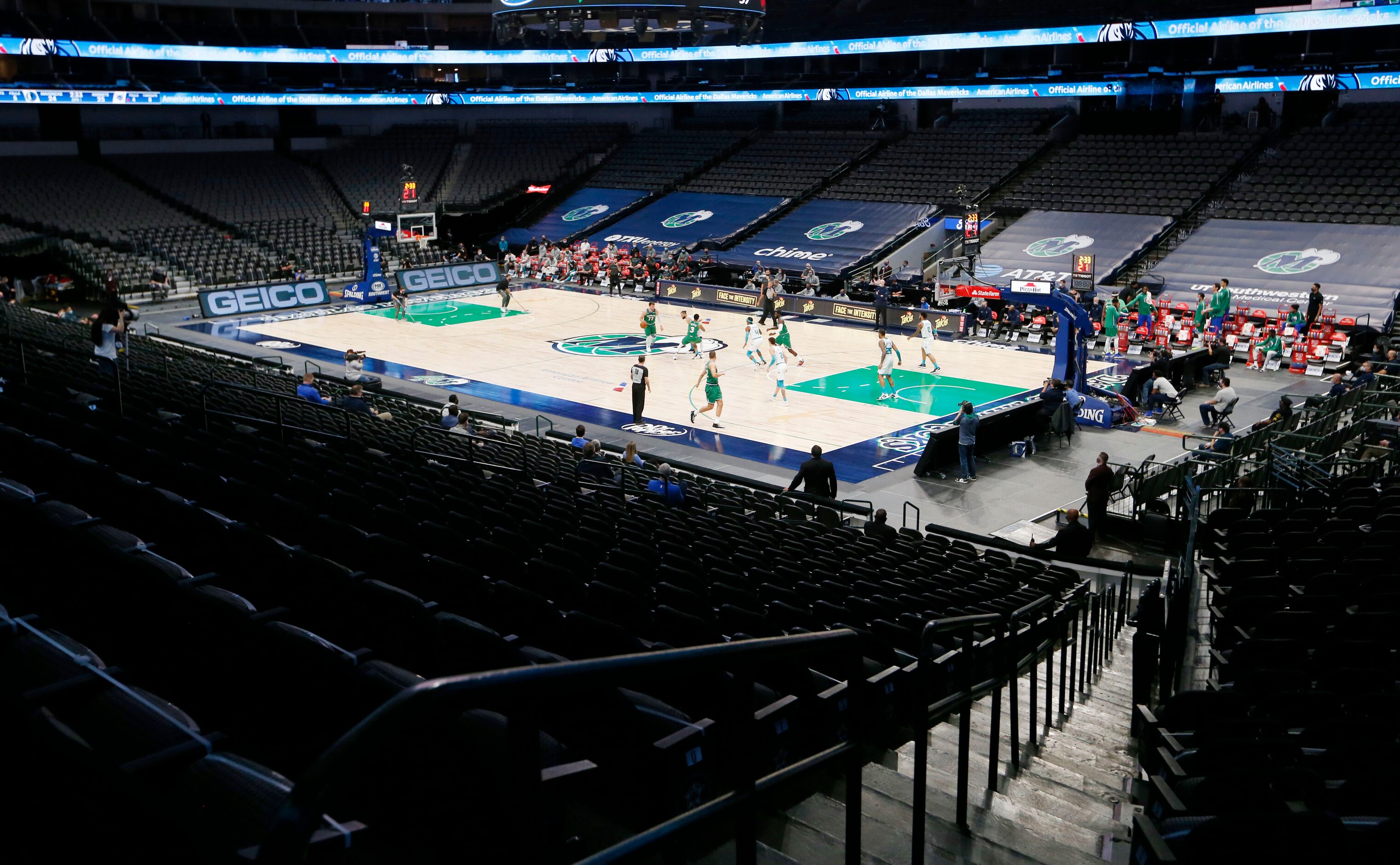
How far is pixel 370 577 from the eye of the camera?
236 inches

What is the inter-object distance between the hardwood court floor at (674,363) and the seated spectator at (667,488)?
7261 millimetres

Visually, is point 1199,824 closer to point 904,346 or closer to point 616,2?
point 616,2

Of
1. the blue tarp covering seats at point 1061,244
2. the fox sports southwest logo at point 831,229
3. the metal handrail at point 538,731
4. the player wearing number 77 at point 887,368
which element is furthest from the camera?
the fox sports southwest logo at point 831,229

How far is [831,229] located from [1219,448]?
3042 cm

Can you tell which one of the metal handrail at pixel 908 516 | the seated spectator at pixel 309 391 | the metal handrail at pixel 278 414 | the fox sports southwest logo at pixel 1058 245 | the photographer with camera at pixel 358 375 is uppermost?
the fox sports southwest logo at pixel 1058 245

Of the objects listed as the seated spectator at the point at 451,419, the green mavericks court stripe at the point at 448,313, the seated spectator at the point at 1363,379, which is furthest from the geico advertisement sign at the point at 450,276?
the seated spectator at the point at 1363,379

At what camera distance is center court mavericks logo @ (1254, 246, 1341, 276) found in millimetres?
34469

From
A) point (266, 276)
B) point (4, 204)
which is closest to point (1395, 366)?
point (266, 276)

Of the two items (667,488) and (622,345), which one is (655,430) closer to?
(667,488)

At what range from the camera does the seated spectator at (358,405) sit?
18.1 meters

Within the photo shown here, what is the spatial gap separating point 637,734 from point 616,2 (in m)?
14.7

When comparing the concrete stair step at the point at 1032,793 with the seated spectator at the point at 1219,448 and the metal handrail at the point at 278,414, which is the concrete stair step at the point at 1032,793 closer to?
the metal handrail at the point at 278,414

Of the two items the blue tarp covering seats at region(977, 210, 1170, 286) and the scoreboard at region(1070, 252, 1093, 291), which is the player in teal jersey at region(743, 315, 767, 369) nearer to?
the scoreboard at region(1070, 252, 1093, 291)

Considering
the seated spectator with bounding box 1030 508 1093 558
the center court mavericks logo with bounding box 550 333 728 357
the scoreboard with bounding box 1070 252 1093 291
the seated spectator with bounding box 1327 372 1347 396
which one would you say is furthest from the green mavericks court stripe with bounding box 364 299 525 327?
the seated spectator with bounding box 1030 508 1093 558
